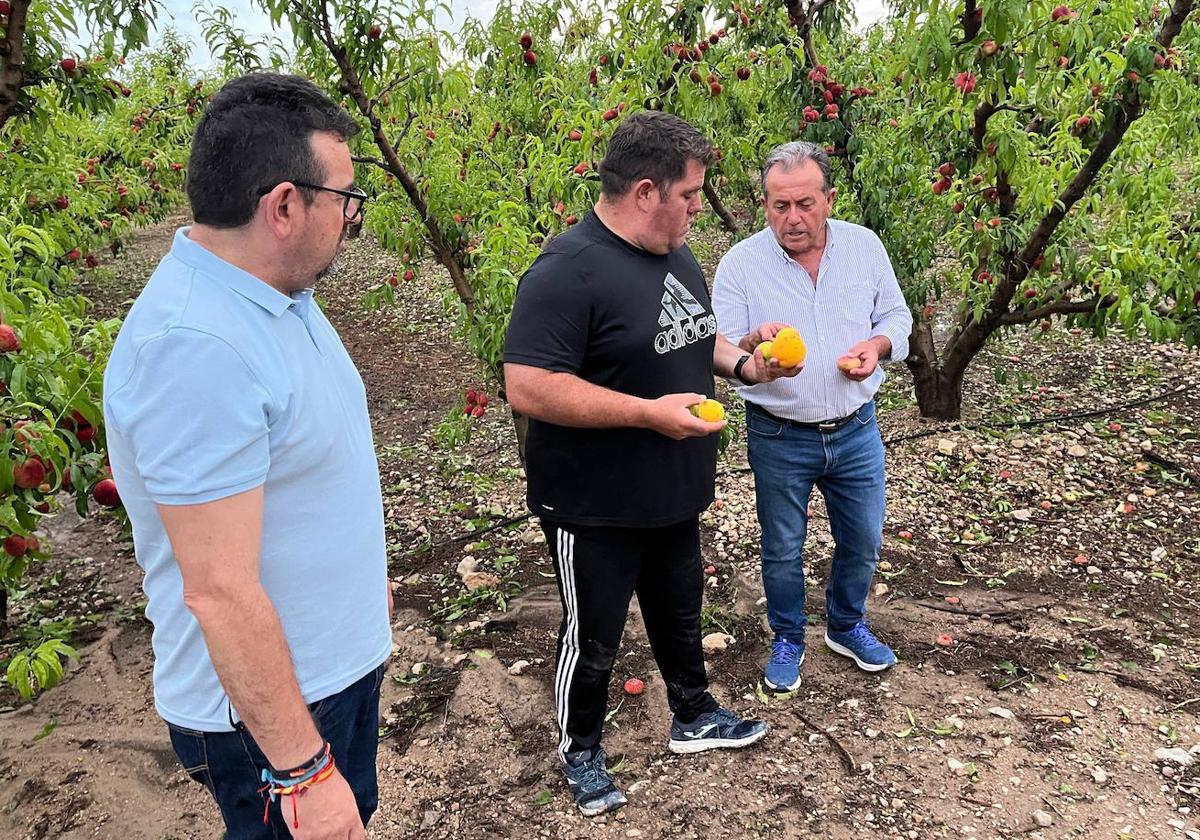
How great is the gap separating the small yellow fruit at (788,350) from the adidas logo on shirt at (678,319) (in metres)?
0.27

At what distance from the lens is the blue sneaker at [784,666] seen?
125 inches

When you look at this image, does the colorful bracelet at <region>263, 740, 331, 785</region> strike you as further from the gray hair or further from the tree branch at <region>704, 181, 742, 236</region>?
the tree branch at <region>704, 181, 742, 236</region>

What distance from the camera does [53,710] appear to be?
342 centimetres

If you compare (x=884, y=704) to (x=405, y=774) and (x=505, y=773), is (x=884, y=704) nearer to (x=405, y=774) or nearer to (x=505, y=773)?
(x=505, y=773)

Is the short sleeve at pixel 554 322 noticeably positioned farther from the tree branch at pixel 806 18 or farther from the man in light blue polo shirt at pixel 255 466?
the tree branch at pixel 806 18

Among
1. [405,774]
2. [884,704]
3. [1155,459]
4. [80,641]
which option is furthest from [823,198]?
[80,641]

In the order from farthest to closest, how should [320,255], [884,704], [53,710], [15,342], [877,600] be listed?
[877,600], [53,710], [884,704], [15,342], [320,255]

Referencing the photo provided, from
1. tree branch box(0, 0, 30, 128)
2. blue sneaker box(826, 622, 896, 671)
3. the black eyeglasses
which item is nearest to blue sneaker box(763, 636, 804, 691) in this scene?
blue sneaker box(826, 622, 896, 671)

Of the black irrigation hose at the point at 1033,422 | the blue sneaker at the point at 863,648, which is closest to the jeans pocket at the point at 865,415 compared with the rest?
the blue sneaker at the point at 863,648

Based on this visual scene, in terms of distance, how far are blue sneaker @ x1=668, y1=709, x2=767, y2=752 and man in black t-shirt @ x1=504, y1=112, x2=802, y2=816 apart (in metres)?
0.40

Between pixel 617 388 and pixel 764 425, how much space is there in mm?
834

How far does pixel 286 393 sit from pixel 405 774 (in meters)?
2.00

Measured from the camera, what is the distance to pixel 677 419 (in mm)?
2156

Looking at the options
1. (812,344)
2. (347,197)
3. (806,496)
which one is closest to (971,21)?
(812,344)
